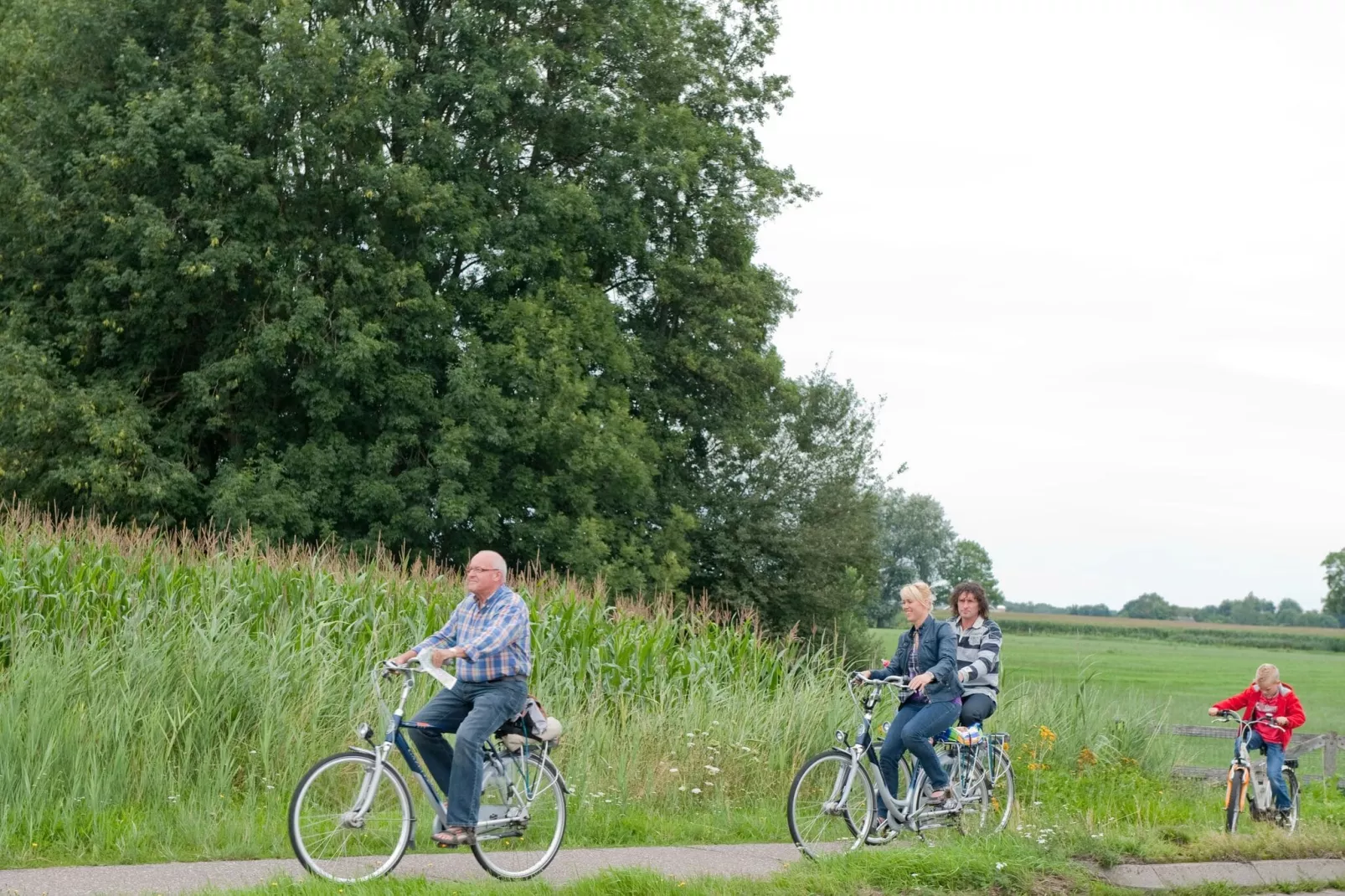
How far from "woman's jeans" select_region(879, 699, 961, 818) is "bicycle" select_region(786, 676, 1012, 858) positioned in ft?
0.30

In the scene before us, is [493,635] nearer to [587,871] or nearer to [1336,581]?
[587,871]

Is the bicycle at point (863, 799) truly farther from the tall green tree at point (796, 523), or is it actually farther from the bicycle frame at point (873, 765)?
the tall green tree at point (796, 523)

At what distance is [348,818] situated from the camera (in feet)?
25.5

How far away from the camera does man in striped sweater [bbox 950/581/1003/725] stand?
10078 mm

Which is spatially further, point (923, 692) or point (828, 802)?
point (923, 692)

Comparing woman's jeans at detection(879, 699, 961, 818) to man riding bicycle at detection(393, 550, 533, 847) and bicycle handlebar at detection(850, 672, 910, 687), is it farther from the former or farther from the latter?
man riding bicycle at detection(393, 550, 533, 847)

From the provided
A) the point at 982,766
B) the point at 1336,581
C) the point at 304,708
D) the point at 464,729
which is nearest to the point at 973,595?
the point at 982,766

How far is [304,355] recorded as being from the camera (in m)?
28.0

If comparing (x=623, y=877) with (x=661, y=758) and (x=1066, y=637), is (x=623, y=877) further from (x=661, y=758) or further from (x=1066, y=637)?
(x=1066, y=637)

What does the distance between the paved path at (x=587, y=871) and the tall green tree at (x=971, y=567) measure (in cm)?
11924

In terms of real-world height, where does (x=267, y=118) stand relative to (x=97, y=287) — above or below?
above

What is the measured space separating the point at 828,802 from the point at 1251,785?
4241 millimetres

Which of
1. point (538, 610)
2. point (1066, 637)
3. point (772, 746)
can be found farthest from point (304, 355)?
point (1066, 637)

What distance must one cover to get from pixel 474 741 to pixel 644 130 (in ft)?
81.2
